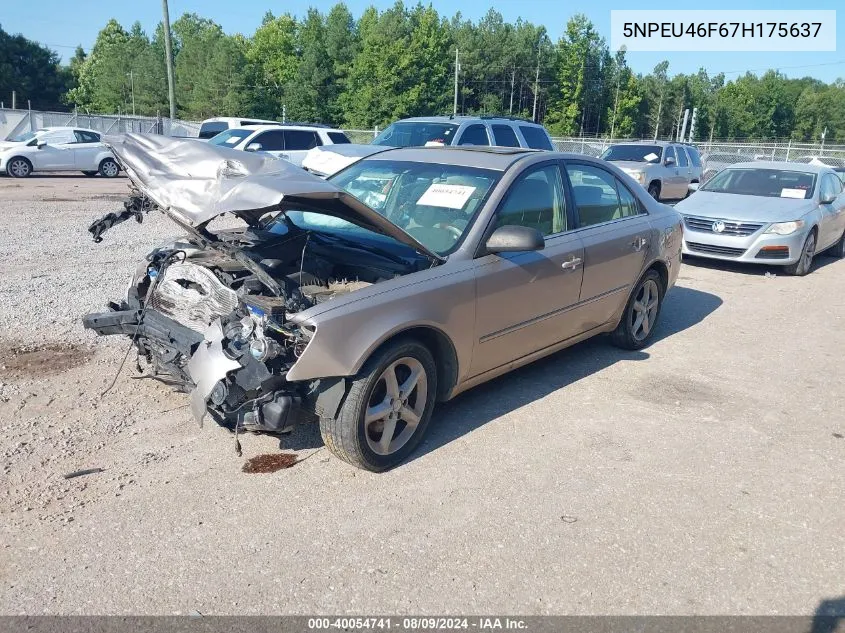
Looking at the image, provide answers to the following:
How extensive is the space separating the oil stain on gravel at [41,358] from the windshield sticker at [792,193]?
9979 millimetres

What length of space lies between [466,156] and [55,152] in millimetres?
19558

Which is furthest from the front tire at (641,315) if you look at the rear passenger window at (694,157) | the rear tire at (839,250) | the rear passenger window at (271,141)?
the rear passenger window at (694,157)

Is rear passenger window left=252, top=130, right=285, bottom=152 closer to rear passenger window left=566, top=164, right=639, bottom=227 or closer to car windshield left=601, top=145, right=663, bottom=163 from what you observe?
car windshield left=601, top=145, right=663, bottom=163

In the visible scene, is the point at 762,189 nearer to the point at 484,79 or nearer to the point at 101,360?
the point at 101,360

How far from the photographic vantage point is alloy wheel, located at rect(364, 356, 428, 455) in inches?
146

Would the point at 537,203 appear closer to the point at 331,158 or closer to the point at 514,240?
the point at 514,240

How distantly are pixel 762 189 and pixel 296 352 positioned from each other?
9.75 metres

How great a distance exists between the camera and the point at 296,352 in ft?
11.2

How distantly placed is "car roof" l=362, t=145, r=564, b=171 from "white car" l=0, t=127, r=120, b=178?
1734cm

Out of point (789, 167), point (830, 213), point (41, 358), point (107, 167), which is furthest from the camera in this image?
point (107, 167)

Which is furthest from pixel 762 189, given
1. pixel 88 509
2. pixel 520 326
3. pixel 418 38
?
pixel 418 38

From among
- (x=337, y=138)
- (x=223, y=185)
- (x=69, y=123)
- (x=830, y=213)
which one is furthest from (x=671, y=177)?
(x=69, y=123)

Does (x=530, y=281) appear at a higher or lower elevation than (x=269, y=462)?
higher

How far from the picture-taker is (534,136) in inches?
527
